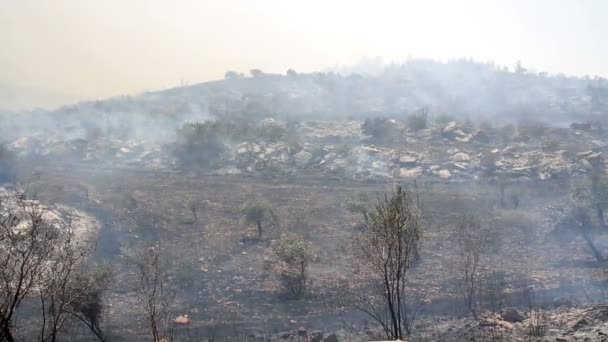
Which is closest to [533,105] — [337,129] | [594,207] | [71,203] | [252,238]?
[337,129]

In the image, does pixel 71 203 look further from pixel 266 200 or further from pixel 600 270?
pixel 600 270

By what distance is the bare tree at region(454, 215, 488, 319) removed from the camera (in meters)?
19.5

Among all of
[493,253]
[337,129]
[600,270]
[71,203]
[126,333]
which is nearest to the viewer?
[126,333]

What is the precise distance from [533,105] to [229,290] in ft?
190

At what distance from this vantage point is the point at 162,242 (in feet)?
85.5

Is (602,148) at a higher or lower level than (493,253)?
higher

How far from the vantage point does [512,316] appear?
16688 mm

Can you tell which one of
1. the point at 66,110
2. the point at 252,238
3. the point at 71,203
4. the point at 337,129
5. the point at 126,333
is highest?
the point at 66,110

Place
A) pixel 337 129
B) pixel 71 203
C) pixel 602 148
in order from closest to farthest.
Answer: pixel 71 203 < pixel 602 148 < pixel 337 129

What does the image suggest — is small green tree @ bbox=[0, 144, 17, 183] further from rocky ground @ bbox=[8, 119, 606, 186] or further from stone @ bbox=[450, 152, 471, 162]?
stone @ bbox=[450, 152, 471, 162]

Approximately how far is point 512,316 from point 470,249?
3980 mm

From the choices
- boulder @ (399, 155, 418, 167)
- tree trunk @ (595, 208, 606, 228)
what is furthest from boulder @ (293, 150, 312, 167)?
tree trunk @ (595, 208, 606, 228)

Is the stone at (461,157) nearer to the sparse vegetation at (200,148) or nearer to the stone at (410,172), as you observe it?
the stone at (410,172)

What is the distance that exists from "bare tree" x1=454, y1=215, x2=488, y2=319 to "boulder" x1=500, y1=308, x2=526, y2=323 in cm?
118
